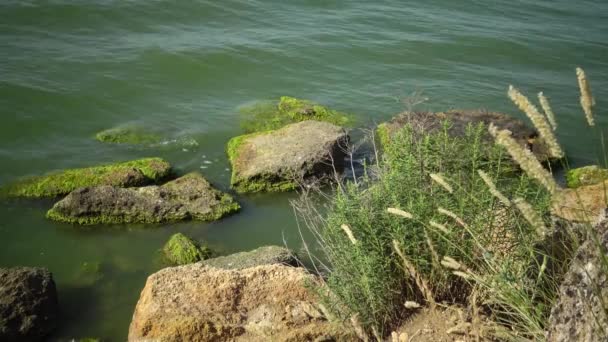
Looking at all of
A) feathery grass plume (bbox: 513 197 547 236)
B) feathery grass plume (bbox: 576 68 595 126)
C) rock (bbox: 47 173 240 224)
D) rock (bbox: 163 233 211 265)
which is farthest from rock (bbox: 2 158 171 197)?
feathery grass plume (bbox: 576 68 595 126)

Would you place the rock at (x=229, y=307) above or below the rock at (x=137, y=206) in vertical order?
above

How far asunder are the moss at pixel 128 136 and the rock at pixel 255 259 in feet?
17.8

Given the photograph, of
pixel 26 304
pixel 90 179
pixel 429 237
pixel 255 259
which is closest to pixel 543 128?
pixel 429 237

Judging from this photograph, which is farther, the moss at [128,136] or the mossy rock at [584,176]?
the moss at [128,136]

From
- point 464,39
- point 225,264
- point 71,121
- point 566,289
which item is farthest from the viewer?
point 464,39

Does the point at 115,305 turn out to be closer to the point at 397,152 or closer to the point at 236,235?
the point at 236,235

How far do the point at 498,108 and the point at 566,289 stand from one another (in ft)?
41.2

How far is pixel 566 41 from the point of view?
21406 mm

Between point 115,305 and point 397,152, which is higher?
point 397,152

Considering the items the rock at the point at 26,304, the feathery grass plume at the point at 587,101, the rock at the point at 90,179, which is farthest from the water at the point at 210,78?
the feathery grass plume at the point at 587,101

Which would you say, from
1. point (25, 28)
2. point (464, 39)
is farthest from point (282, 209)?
→ point (464, 39)

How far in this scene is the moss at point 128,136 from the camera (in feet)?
41.5

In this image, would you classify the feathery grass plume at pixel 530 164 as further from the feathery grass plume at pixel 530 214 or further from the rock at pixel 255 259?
the rock at pixel 255 259

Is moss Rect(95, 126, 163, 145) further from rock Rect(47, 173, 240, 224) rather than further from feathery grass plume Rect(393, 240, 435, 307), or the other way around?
feathery grass plume Rect(393, 240, 435, 307)
